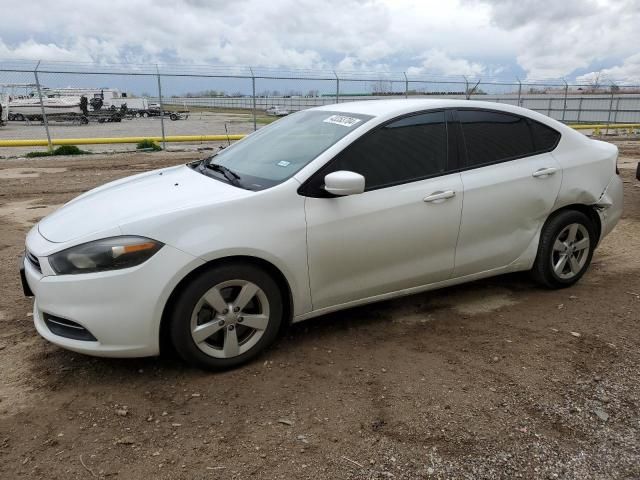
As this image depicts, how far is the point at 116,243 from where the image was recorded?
9.55 ft

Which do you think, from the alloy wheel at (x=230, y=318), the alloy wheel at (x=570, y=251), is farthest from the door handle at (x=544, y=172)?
A: the alloy wheel at (x=230, y=318)

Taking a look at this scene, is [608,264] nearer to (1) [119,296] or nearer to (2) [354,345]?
(2) [354,345]

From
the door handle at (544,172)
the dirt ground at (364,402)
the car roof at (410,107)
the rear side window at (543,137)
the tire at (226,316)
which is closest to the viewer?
the dirt ground at (364,402)

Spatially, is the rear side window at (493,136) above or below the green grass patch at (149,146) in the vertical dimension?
above

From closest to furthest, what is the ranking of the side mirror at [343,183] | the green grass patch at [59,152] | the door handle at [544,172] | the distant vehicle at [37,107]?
the side mirror at [343,183], the door handle at [544,172], the green grass patch at [59,152], the distant vehicle at [37,107]

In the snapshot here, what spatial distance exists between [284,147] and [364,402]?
1886mm

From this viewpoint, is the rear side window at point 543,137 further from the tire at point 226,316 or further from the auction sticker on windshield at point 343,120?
the tire at point 226,316

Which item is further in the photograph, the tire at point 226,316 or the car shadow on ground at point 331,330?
the car shadow on ground at point 331,330

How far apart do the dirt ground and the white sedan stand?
29 centimetres

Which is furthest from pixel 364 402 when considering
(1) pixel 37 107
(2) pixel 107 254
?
(1) pixel 37 107

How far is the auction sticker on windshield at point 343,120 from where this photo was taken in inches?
147

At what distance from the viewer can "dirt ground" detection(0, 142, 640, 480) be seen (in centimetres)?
248

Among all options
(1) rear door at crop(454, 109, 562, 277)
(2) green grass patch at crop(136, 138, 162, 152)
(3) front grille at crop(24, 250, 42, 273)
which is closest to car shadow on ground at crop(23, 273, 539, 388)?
(1) rear door at crop(454, 109, 562, 277)

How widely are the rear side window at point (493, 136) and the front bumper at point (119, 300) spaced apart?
2.24 metres
